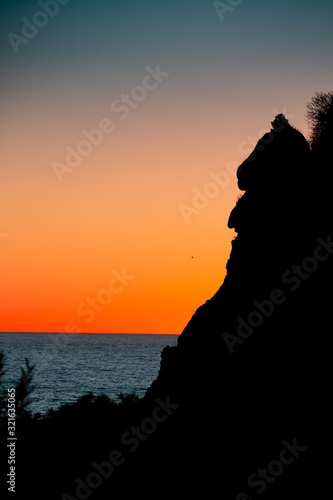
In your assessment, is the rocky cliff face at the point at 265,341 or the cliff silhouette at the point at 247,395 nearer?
the cliff silhouette at the point at 247,395

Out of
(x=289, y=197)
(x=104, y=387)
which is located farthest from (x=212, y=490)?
(x=104, y=387)

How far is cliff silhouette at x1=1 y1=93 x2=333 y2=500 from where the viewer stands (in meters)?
14.4

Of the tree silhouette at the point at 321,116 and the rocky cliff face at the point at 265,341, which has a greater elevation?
the tree silhouette at the point at 321,116

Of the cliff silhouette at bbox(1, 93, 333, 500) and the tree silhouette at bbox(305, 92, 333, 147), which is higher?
the tree silhouette at bbox(305, 92, 333, 147)

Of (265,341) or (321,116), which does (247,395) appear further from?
(321,116)

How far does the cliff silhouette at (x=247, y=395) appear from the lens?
14.4 m

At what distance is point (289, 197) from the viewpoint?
19.3 m

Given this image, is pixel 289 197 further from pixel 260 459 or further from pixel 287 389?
pixel 260 459

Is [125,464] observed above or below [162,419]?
below

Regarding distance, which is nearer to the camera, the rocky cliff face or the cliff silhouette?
the cliff silhouette

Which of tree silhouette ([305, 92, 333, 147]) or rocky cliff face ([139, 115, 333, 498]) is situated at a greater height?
tree silhouette ([305, 92, 333, 147])

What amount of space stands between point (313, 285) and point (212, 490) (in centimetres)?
751

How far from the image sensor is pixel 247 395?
15.9 meters

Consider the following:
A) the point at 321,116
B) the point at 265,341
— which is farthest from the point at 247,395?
the point at 321,116
